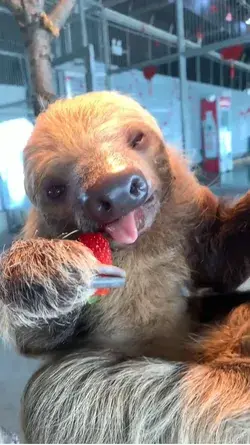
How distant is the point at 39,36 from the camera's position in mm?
857

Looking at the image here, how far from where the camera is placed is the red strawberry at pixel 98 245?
51cm

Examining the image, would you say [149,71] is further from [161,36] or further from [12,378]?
[12,378]

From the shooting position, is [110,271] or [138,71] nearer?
[110,271]

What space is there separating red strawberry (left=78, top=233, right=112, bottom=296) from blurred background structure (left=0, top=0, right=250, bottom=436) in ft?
1.02

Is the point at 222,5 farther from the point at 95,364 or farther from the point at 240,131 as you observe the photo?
the point at 95,364

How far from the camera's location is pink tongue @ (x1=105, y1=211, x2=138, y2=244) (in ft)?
1.67

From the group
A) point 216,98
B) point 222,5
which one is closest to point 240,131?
point 216,98

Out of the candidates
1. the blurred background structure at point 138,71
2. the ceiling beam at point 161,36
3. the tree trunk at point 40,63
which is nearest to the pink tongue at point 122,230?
A: the blurred background structure at point 138,71

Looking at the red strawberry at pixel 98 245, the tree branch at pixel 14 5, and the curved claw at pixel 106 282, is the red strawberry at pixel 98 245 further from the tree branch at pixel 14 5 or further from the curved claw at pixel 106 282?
the tree branch at pixel 14 5

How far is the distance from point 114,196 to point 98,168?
0.06 meters

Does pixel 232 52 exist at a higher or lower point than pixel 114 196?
higher

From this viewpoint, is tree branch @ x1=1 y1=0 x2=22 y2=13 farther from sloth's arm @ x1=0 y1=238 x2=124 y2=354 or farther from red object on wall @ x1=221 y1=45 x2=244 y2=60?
red object on wall @ x1=221 y1=45 x2=244 y2=60

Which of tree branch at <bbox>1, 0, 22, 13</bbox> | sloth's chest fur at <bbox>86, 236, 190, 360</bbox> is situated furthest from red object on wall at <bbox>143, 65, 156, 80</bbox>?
sloth's chest fur at <bbox>86, 236, 190, 360</bbox>

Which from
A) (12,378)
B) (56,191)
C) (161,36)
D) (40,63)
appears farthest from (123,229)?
(161,36)
